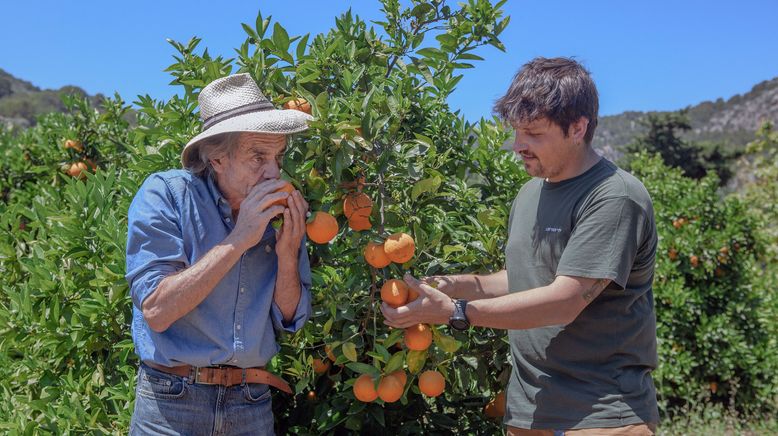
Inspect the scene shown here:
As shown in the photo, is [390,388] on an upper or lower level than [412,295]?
lower

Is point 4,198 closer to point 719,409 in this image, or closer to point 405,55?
point 405,55

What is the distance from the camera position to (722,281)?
5.51m

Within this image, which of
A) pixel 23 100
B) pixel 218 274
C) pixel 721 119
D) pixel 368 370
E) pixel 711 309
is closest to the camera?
pixel 218 274

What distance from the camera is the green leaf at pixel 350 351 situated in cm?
194

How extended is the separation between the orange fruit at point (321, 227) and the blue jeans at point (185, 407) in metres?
0.43

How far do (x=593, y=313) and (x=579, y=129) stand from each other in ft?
1.61

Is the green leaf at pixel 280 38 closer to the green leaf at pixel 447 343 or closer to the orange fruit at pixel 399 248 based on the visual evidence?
the orange fruit at pixel 399 248

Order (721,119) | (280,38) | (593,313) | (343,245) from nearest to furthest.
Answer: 1. (593,313)
2. (280,38)
3. (343,245)
4. (721,119)

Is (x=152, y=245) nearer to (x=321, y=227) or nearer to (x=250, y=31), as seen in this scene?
(x=321, y=227)

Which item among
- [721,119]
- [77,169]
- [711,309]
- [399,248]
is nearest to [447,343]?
[399,248]

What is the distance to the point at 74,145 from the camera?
3.82 meters

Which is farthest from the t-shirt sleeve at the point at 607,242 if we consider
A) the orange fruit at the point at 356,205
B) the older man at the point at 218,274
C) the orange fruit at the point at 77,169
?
the orange fruit at the point at 77,169

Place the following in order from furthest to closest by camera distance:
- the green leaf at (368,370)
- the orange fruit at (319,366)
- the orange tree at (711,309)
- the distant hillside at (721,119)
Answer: the distant hillside at (721,119) < the orange tree at (711,309) < the orange fruit at (319,366) < the green leaf at (368,370)

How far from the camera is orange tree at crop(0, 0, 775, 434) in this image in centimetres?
200
